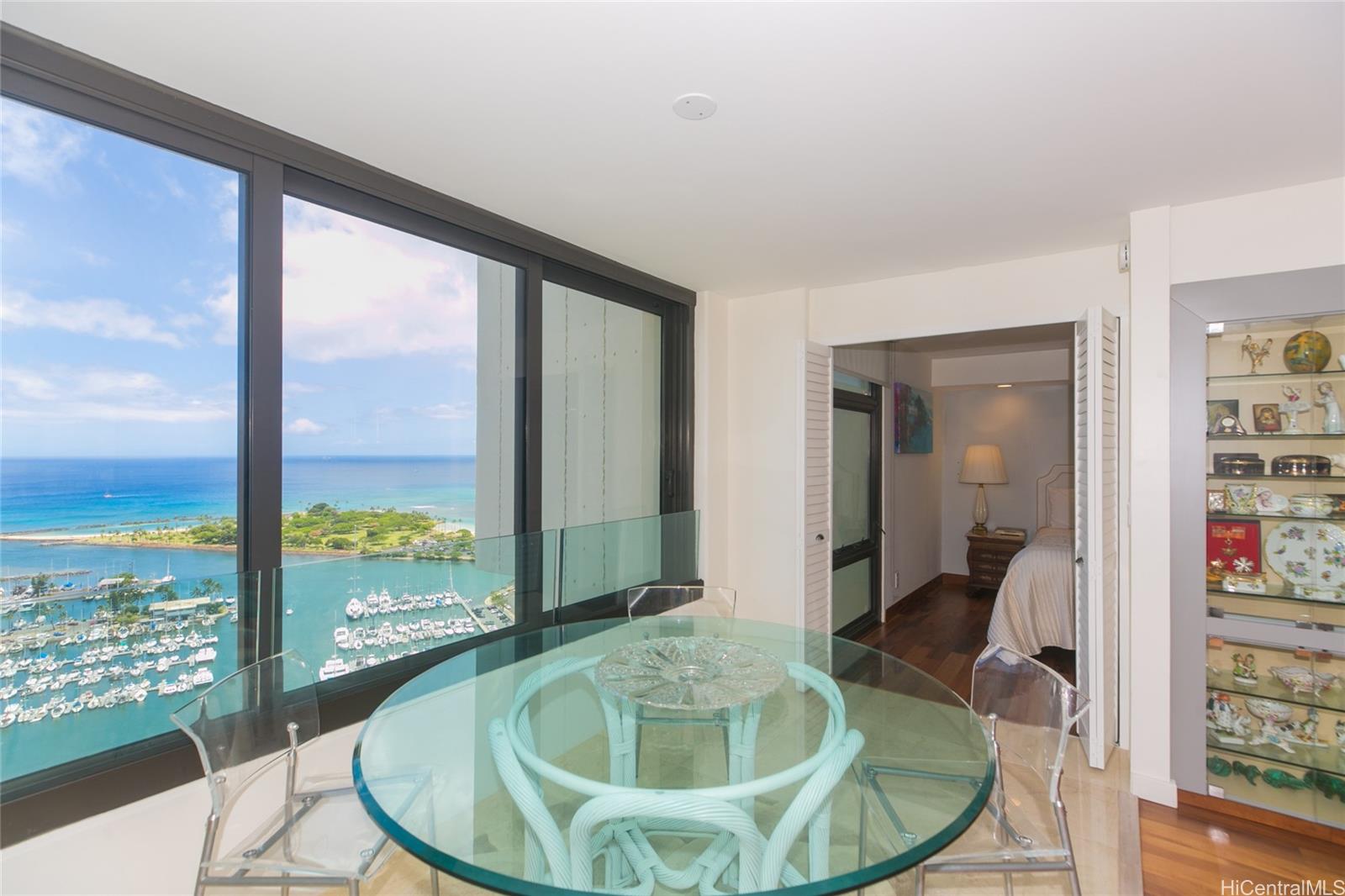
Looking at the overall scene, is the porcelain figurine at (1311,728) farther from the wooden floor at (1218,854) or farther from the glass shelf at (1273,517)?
the glass shelf at (1273,517)

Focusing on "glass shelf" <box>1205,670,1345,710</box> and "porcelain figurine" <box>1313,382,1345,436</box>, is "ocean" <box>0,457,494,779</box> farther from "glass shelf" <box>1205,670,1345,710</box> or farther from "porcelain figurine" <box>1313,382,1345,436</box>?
"porcelain figurine" <box>1313,382,1345,436</box>

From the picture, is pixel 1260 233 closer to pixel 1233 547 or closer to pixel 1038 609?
pixel 1233 547

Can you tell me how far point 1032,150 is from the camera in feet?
6.95

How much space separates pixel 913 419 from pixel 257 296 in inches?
207

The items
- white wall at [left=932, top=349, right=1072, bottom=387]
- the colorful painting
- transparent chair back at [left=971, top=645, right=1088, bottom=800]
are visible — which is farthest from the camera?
white wall at [left=932, top=349, right=1072, bottom=387]

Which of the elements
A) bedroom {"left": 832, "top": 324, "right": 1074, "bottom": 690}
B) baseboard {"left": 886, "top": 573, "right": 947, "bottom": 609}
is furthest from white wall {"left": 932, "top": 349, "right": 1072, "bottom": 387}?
baseboard {"left": 886, "top": 573, "right": 947, "bottom": 609}

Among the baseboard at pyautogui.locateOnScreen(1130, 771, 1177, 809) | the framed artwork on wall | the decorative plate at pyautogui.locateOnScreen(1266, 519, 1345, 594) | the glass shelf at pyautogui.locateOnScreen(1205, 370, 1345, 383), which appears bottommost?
the baseboard at pyautogui.locateOnScreen(1130, 771, 1177, 809)

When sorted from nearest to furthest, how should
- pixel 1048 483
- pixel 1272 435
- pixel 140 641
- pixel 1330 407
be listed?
1. pixel 140 641
2. pixel 1330 407
3. pixel 1272 435
4. pixel 1048 483

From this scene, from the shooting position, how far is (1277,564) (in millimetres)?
2514

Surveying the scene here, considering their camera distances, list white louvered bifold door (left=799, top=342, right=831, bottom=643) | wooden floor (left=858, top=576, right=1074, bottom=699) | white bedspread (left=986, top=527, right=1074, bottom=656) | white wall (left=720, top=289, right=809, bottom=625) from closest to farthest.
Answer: white louvered bifold door (left=799, top=342, right=831, bottom=643), white wall (left=720, top=289, right=809, bottom=625), wooden floor (left=858, top=576, right=1074, bottom=699), white bedspread (left=986, top=527, right=1074, bottom=656)

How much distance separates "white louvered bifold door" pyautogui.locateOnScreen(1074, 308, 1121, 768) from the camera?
9.20 feet

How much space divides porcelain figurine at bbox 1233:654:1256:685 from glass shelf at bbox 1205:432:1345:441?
0.84 m

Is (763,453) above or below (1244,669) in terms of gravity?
above

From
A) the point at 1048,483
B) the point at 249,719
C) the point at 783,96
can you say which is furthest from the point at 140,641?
the point at 1048,483
